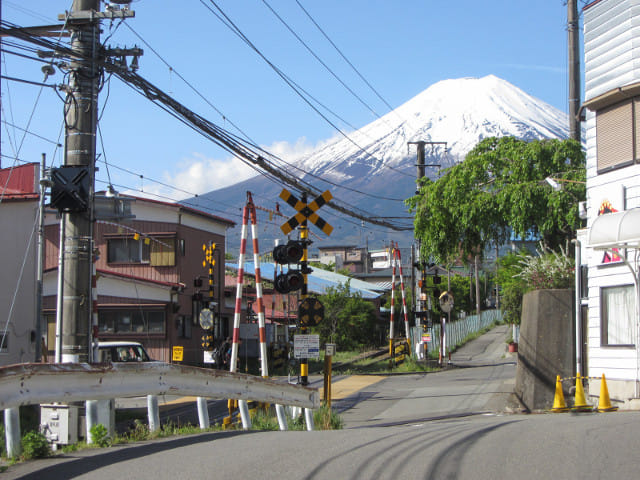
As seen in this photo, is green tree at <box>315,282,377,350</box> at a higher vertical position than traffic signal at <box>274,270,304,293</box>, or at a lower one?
lower

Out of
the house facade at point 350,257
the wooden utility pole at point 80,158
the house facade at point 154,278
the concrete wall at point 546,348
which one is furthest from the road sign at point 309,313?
the house facade at point 350,257

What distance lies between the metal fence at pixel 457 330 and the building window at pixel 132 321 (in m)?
12.4

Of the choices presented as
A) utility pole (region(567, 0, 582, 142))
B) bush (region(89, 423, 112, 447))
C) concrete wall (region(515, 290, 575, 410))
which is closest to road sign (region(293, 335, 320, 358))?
concrete wall (region(515, 290, 575, 410))

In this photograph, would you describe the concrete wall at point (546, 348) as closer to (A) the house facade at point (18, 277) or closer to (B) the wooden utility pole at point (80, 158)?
(B) the wooden utility pole at point (80, 158)

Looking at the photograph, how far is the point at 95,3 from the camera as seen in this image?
13391 millimetres

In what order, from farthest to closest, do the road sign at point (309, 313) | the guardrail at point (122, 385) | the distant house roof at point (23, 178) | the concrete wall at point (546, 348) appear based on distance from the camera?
1. the distant house roof at point (23, 178)
2. the concrete wall at point (546, 348)
3. the road sign at point (309, 313)
4. the guardrail at point (122, 385)

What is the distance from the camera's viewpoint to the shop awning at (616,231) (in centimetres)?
1511

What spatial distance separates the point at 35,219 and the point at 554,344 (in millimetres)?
15170

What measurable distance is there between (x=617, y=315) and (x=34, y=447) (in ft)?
44.5

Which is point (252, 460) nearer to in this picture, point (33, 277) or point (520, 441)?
point (520, 441)

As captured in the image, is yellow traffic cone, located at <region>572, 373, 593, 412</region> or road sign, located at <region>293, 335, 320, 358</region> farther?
road sign, located at <region>293, 335, 320, 358</region>

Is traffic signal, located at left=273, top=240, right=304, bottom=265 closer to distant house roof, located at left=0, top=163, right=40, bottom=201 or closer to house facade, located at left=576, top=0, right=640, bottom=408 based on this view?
house facade, located at left=576, top=0, right=640, bottom=408

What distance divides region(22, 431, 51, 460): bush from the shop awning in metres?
11.8

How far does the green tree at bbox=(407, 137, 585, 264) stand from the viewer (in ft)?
91.2
